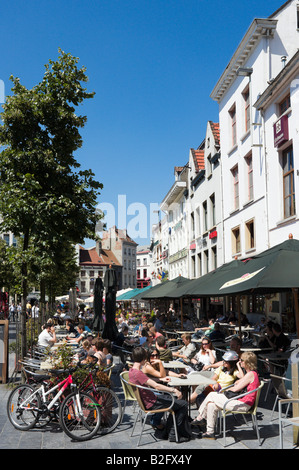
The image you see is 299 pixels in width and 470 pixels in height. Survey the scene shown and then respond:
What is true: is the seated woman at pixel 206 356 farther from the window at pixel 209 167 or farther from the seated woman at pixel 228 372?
the window at pixel 209 167

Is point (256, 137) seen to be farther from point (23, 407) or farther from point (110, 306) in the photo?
point (23, 407)

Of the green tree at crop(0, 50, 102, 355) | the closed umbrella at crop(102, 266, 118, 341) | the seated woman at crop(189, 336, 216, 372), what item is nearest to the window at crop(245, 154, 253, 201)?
the closed umbrella at crop(102, 266, 118, 341)

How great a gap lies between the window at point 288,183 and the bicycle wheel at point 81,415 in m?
11.4

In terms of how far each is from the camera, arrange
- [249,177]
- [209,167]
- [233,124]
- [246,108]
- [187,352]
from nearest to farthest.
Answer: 1. [187,352]
2. [249,177]
3. [246,108]
4. [233,124]
5. [209,167]

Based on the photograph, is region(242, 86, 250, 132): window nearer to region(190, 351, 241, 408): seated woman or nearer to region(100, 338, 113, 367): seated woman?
region(100, 338, 113, 367): seated woman

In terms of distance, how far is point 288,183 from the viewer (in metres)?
16.9

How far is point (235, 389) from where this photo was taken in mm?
6938

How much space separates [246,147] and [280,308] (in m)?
7.54

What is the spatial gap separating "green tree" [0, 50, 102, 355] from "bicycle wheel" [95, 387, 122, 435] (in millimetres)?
4303

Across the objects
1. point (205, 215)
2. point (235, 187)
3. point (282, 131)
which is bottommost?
point (205, 215)

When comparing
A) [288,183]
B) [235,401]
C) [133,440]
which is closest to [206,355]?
[235,401]

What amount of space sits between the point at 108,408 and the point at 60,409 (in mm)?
853

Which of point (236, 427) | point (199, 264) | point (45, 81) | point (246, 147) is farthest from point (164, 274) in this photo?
point (236, 427)
